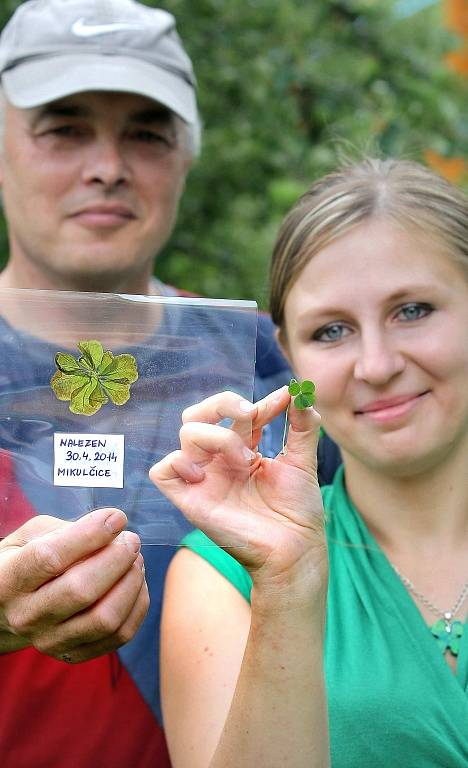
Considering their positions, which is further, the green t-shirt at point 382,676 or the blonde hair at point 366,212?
the blonde hair at point 366,212

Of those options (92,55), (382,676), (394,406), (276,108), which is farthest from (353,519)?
(276,108)

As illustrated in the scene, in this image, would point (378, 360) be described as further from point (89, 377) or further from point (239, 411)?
point (89, 377)

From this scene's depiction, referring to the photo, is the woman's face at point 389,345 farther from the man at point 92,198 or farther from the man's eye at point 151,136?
the man's eye at point 151,136

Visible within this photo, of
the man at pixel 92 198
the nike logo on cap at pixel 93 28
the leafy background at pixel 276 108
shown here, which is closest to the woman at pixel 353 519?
the man at pixel 92 198

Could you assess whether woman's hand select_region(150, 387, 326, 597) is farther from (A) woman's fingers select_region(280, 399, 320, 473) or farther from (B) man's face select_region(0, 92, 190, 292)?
(B) man's face select_region(0, 92, 190, 292)

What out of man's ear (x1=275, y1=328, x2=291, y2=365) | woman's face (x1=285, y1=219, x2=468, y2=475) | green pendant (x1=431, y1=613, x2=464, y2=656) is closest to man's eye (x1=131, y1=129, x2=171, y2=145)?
man's ear (x1=275, y1=328, x2=291, y2=365)
